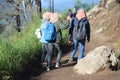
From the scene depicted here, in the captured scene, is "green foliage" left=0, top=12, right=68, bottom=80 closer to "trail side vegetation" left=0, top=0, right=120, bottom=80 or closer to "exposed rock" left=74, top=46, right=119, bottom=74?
"trail side vegetation" left=0, top=0, right=120, bottom=80

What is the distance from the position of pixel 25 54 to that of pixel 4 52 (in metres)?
1.59

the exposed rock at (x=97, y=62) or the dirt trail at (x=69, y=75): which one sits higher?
the exposed rock at (x=97, y=62)

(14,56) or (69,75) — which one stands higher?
(14,56)

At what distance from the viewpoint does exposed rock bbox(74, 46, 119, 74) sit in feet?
36.4

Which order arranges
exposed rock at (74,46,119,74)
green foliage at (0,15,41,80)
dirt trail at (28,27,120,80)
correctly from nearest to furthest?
green foliage at (0,15,41,80) < dirt trail at (28,27,120,80) < exposed rock at (74,46,119,74)

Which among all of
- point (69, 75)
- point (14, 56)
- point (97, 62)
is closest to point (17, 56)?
point (14, 56)

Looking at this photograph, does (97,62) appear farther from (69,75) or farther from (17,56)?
(17,56)

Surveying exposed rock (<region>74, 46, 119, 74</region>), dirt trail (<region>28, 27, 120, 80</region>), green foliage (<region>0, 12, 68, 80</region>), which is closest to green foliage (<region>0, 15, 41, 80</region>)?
green foliage (<region>0, 12, 68, 80</region>)

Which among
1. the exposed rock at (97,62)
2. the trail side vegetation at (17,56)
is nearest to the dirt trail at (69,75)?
the exposed rock at (97,62)

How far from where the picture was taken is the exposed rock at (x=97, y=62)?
11094 millimetres

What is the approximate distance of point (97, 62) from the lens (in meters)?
11.1

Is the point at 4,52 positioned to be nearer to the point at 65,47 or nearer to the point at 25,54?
the point at 25,54

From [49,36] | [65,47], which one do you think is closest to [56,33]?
[49,36]

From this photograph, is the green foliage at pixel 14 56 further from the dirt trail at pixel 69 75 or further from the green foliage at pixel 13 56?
the dirt trail at pixel 69 75
